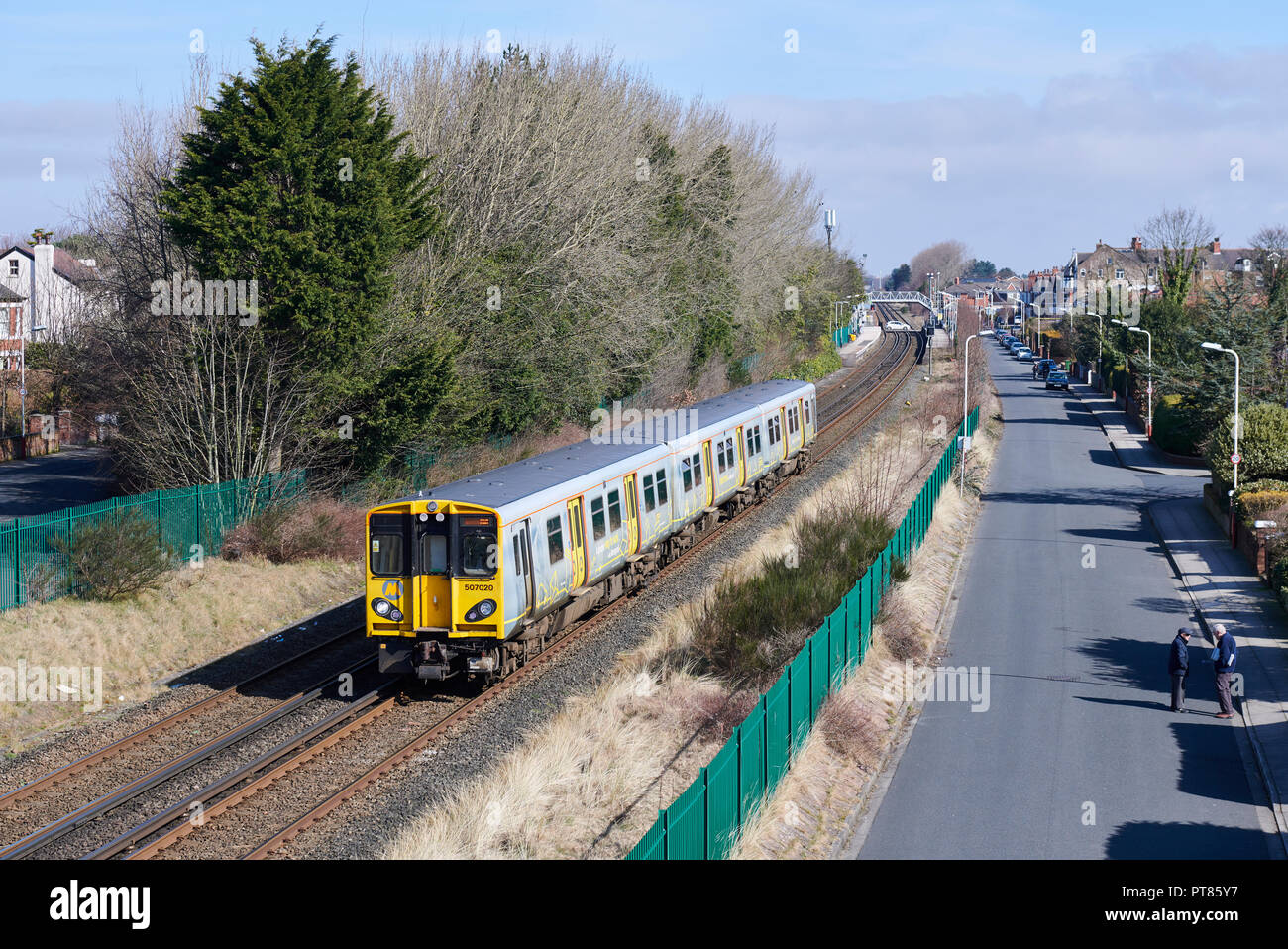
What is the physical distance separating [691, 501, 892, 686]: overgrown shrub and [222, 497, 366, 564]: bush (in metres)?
8.75

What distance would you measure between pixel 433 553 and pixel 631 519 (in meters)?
6.30

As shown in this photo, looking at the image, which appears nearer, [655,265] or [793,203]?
[655,265]

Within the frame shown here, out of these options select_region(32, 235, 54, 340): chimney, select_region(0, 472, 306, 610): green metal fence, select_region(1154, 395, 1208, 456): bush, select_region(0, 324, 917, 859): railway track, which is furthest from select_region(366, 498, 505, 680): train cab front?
select_region(32, 235, 54, 340): chimney

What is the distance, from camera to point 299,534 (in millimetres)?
24328

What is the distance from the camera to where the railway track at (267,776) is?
488 inches

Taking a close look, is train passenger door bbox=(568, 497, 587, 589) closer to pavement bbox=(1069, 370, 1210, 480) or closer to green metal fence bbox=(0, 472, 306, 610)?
green metal fence bbox=(0, 472, 306, 610)

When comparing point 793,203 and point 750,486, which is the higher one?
point 793,203

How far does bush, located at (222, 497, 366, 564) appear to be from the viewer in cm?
2388

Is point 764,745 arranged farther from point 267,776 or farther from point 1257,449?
point 1257,449

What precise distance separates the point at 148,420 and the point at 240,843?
15.5 metres
